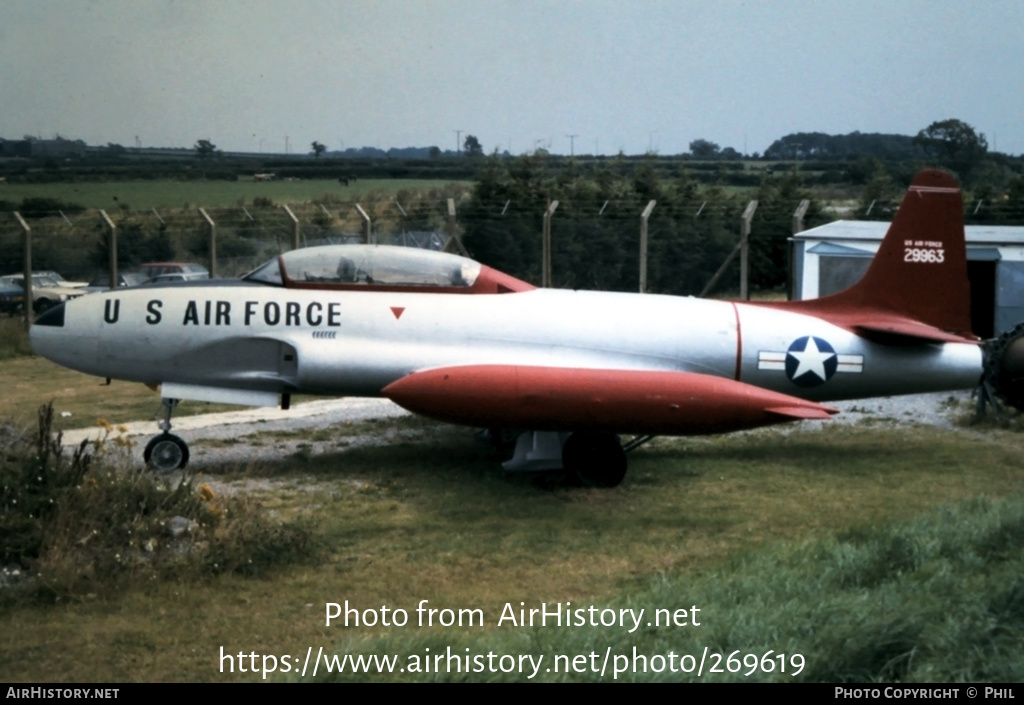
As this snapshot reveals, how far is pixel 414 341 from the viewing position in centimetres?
1133

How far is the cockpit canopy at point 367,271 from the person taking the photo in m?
11.7

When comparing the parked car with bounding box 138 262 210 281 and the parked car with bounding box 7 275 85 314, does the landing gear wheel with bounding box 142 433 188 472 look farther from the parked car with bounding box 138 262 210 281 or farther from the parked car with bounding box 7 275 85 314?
the parked car with bounding box 7 275 85 314

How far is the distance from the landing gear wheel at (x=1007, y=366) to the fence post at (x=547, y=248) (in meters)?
9.73

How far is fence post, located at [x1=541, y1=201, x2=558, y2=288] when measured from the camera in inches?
851

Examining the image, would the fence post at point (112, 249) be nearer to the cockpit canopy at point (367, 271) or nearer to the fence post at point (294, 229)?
→ the fence post at point (294, 229)

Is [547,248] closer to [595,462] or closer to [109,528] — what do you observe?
[595,462]

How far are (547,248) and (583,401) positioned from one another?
38.4 feet

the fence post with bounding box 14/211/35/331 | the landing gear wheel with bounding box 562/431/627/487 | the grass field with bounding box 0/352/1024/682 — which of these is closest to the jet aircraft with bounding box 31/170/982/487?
the landing gear wheel with bounding box 562/431/627/487

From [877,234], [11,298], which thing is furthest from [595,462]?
[11,298]

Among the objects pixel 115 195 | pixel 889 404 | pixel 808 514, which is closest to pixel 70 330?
pixel 808 514

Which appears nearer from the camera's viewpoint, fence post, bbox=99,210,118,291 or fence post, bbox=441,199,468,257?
fence post, bbox=441,199,468,257

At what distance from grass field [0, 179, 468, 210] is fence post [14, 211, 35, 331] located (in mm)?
480

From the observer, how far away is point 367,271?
11719mm

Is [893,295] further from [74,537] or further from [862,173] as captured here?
[862,173]
